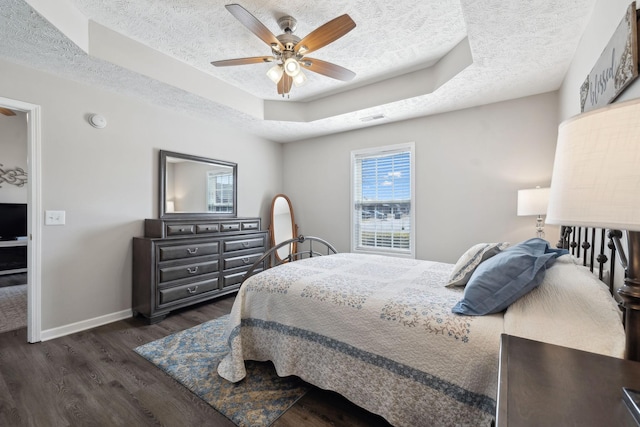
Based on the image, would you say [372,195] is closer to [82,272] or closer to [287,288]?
[287,288]

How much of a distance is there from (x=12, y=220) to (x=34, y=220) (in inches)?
149

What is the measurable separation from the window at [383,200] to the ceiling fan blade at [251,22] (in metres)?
2.38

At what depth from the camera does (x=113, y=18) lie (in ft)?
7.27

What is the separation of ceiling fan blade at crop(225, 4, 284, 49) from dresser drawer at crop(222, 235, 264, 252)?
2.44 metres

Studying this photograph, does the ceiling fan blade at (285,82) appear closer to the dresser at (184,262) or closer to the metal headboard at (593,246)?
the dresser at (184,262)

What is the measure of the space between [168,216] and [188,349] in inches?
69.5

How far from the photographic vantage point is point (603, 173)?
0.59 m

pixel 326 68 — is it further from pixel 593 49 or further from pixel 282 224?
pixel 282 224

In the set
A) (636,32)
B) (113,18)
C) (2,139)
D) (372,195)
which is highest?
(113,18)

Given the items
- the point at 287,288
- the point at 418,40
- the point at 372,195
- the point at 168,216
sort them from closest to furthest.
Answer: the point at 287,288 → the point at 418,40 → the point at 168,216 → the point at 372,195

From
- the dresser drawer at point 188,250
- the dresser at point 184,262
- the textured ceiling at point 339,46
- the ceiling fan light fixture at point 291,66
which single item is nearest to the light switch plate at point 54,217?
the dresser at point 184,262

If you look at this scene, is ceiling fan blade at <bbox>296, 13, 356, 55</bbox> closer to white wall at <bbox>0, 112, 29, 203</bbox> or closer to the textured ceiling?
the textured ceiling

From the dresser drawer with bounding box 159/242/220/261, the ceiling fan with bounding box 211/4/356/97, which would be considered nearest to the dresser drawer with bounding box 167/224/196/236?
the dresser drawer with bounding box 159/242/220/261

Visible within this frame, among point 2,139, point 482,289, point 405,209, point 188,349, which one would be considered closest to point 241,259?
point 188,349
